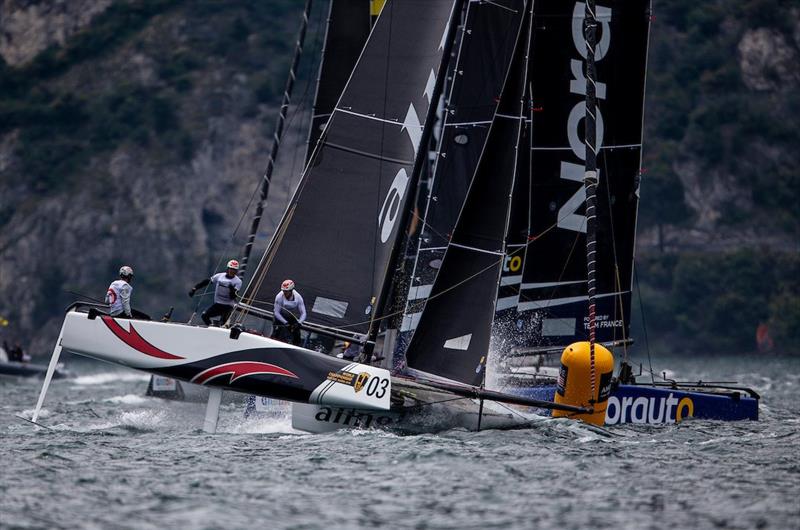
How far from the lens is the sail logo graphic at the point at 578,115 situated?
21562 millimetres

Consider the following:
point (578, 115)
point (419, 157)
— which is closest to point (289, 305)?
point (419, 157)

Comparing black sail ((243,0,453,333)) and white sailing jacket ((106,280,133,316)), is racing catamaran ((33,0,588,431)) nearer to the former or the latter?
black sail ((243,0,453,333))

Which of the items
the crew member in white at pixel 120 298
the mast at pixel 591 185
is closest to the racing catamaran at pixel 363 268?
the crew member in white at pixel 120 298

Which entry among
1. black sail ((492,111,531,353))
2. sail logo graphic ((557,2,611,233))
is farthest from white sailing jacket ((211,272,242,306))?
sail logo graphic ((557,2,611,233))

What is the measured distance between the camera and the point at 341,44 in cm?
2370

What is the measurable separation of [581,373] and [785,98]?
8001 cm

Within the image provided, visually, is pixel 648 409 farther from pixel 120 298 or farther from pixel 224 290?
pixel 120 298

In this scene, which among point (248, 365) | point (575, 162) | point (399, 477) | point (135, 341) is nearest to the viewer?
point (399, 477)

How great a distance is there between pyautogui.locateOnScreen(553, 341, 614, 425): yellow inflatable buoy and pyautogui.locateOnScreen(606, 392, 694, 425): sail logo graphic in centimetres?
106

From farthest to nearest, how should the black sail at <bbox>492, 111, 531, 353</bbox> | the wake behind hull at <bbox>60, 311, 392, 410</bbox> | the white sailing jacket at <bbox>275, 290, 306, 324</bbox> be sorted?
1. the black sail at <bbox>492, 111, 531, 353</bbox>
2. the white sailing jacket at <bbox>275, 290, 306, 324</bbox>
3. the wake behind hull at <bbox>60, 311, 392, 410</bbox>

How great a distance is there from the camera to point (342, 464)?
13.6 meters

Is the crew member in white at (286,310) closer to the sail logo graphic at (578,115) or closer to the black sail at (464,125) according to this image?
the black sail at (464,125)

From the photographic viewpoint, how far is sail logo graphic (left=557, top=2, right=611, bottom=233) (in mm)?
21562

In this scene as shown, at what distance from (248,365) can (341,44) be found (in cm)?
957
